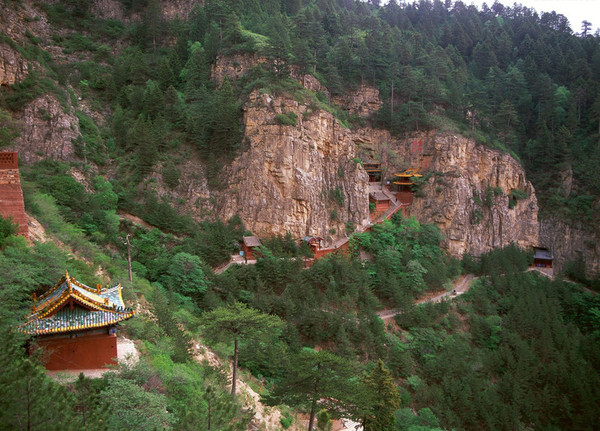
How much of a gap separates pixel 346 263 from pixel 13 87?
91.2 ft

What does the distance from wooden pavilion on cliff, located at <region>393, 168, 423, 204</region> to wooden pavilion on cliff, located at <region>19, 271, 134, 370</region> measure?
34.1 m

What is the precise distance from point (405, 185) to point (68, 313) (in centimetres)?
3619

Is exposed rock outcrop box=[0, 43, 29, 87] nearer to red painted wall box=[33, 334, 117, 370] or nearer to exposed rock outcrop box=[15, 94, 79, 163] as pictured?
exposed rock outcrop box=[15, 94, 79, 163]

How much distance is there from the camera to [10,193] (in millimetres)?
18734

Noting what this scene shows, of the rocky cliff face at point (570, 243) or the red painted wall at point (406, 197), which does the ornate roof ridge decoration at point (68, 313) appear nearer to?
the red painted wall at point (406, 197)

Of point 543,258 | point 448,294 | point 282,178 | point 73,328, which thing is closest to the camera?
point 73,328

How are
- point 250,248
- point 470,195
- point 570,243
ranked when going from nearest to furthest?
point 250,248, point 470,195, point 570,243

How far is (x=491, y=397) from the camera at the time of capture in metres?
27.1

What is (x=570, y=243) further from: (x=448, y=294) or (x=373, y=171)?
(x=373, y=171)

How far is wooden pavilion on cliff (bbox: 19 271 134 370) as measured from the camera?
42.9 ft

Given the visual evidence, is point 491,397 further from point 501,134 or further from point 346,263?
point 501,134

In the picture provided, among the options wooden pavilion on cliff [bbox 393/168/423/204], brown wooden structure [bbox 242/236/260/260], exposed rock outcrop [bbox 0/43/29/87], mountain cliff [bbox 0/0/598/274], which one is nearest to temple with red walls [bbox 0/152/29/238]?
mountain cliff [bbox 0/0/598/274]

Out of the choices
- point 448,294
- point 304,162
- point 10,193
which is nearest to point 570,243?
point 448,294

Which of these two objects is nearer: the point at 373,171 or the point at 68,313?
the point at 68,313
